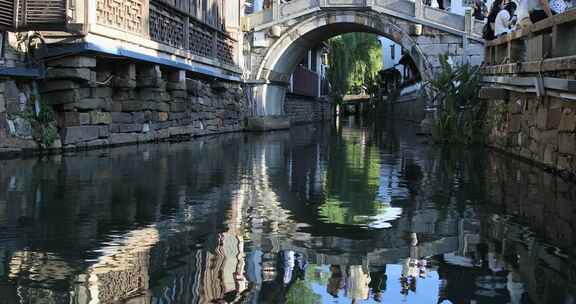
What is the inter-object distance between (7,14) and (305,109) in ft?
104

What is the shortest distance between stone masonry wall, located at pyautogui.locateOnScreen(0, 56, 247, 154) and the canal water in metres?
1.88

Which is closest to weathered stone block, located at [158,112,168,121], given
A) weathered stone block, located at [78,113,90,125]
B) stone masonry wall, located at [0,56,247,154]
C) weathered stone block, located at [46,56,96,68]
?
stone masonry wall, located at [0,56,247,154]

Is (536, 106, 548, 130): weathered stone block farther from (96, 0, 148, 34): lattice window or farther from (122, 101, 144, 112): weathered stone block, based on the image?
(122, 101, 144, 112): weathered stone block

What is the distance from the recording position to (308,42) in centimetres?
2859

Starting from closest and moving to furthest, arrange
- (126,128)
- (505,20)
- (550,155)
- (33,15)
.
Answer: (550,155)
(33,15)
(126,128)
(505,20)

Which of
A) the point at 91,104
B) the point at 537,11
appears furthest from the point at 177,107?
the point at 537,11

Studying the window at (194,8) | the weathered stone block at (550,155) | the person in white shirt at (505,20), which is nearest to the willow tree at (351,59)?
the window at (194,8)

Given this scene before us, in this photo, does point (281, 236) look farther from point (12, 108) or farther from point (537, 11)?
point (537, 11)

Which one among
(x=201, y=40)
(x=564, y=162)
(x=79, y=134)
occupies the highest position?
(x=201, y=40)

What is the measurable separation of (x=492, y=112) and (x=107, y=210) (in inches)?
447

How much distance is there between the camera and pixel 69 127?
13148 millimetres

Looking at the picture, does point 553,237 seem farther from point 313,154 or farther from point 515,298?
point 313,154

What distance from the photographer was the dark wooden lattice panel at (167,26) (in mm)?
16328

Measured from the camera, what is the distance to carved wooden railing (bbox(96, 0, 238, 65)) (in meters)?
14.0
